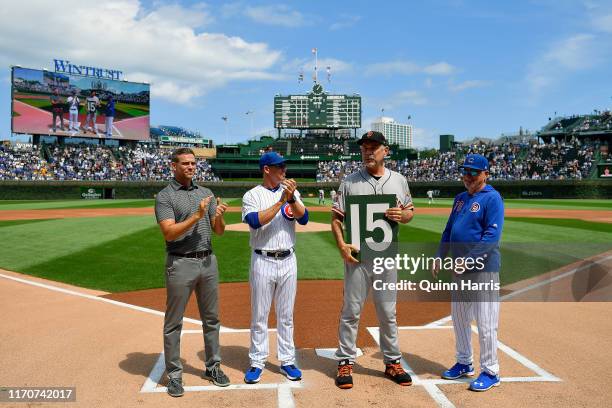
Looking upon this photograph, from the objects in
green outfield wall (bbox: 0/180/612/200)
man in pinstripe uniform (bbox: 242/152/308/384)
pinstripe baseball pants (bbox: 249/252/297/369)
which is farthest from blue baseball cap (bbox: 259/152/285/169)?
green outfield wall (bbox: 0/180/612/200)

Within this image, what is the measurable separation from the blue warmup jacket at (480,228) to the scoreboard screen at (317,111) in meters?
69.5

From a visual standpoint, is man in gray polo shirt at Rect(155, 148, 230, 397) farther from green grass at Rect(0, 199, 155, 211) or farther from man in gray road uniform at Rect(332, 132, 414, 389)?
green grass at Rect(0, 199, 155, 211)

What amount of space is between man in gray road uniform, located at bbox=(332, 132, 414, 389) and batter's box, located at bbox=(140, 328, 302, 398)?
65 cm

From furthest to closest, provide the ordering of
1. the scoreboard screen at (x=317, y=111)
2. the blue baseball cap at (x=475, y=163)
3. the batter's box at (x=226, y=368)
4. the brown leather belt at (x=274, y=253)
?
the scoreboard screen at (x=317, y=111), the brown leather belt at (x=274, y=253), the blue baseball cap at (x=475, y=163), the batter's box at (x=226, y=368)

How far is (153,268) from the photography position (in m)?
9.95

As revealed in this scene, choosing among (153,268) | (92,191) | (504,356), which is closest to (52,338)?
(153,268)

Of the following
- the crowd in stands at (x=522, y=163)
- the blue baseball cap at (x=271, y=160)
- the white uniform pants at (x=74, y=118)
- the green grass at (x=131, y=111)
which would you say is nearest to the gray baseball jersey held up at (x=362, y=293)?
the blue baseball cap at (x=271, y=160)

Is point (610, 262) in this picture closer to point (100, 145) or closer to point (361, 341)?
point (361, 341)

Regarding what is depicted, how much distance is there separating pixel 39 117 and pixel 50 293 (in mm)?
51886

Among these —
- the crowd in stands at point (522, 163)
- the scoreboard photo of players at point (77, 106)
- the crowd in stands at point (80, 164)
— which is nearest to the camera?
the crowd in stands at point (80, 164)

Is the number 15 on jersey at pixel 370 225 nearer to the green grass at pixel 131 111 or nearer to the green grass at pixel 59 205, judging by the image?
the green grass at pixel 59 205

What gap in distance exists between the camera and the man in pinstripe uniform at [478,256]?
4086 millimetres

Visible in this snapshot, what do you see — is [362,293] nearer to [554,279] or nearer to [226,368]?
[226,368]

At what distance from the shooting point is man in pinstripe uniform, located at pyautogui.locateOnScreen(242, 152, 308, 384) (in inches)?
168
